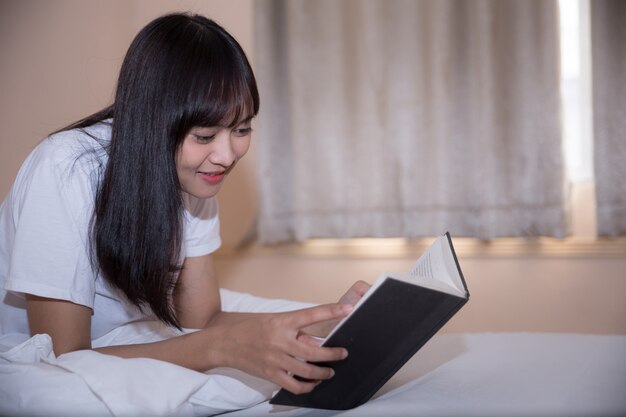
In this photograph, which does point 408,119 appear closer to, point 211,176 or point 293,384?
point 211,176

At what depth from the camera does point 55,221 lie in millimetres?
1027

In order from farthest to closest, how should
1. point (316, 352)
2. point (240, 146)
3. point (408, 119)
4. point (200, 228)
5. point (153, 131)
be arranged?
1. point (408, 119)
2. point (200, 228)
3. point (240, 146)
4. point (153, 131)
5. point (316, 352)

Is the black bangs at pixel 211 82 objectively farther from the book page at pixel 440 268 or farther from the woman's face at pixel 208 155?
the book page at pixel 440 268

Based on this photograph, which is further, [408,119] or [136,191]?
[408,119]

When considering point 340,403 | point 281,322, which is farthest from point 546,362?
point 281,322

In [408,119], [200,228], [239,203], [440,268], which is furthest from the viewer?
[239,203]

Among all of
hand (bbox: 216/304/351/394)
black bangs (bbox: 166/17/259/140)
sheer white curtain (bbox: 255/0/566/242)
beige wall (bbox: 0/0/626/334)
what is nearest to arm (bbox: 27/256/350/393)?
hand (bbox: 216/304/351/394)

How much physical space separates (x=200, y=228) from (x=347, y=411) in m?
Answer: 0.59

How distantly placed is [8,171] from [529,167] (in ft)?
5.72

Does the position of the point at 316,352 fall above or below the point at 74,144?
below

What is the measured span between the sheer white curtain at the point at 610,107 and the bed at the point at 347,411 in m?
1.11

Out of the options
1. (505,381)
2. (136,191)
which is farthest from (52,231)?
(505,381)

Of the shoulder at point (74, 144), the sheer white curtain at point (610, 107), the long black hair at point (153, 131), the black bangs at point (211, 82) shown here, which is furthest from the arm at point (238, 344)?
the sheer white curtain at point (610, 107)

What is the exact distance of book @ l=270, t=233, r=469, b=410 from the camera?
0.80 m
